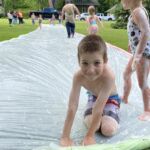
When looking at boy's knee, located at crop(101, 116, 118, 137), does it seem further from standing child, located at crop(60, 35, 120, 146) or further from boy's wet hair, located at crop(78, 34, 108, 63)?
boy's wet hair, located at crop(78, 34, 108, 63)

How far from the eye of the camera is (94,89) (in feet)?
10.9

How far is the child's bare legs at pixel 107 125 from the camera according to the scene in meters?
3.17

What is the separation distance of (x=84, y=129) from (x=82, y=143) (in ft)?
1.02

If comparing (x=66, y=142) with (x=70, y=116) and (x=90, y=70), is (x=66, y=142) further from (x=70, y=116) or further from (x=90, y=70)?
(x=90, y=70)

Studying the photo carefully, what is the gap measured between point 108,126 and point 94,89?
0.99 feet

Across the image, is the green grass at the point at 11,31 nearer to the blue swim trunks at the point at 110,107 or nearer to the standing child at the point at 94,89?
the blue swim trunks at the point at 110,107

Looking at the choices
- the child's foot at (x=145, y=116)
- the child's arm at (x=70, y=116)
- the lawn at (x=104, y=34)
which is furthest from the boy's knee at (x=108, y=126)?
the lawn at (x=104, y=34)

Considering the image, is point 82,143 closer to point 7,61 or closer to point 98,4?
point 7,61

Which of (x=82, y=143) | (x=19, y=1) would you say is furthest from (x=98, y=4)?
(x=82, y=143)

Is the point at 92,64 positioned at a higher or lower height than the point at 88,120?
higher

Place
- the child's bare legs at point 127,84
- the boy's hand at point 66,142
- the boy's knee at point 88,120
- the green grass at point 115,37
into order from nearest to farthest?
the boy's hand at point 66,142
the boy's knee at point 88,120
the child's bare legs at point 127,84
the green grass at point 115,37

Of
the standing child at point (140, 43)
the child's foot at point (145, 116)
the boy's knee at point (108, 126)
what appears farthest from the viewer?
the standing child at point (140, 43)

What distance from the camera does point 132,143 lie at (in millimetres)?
2723

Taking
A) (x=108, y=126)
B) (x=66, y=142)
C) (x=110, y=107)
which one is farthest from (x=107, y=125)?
(x=66, y=142)
